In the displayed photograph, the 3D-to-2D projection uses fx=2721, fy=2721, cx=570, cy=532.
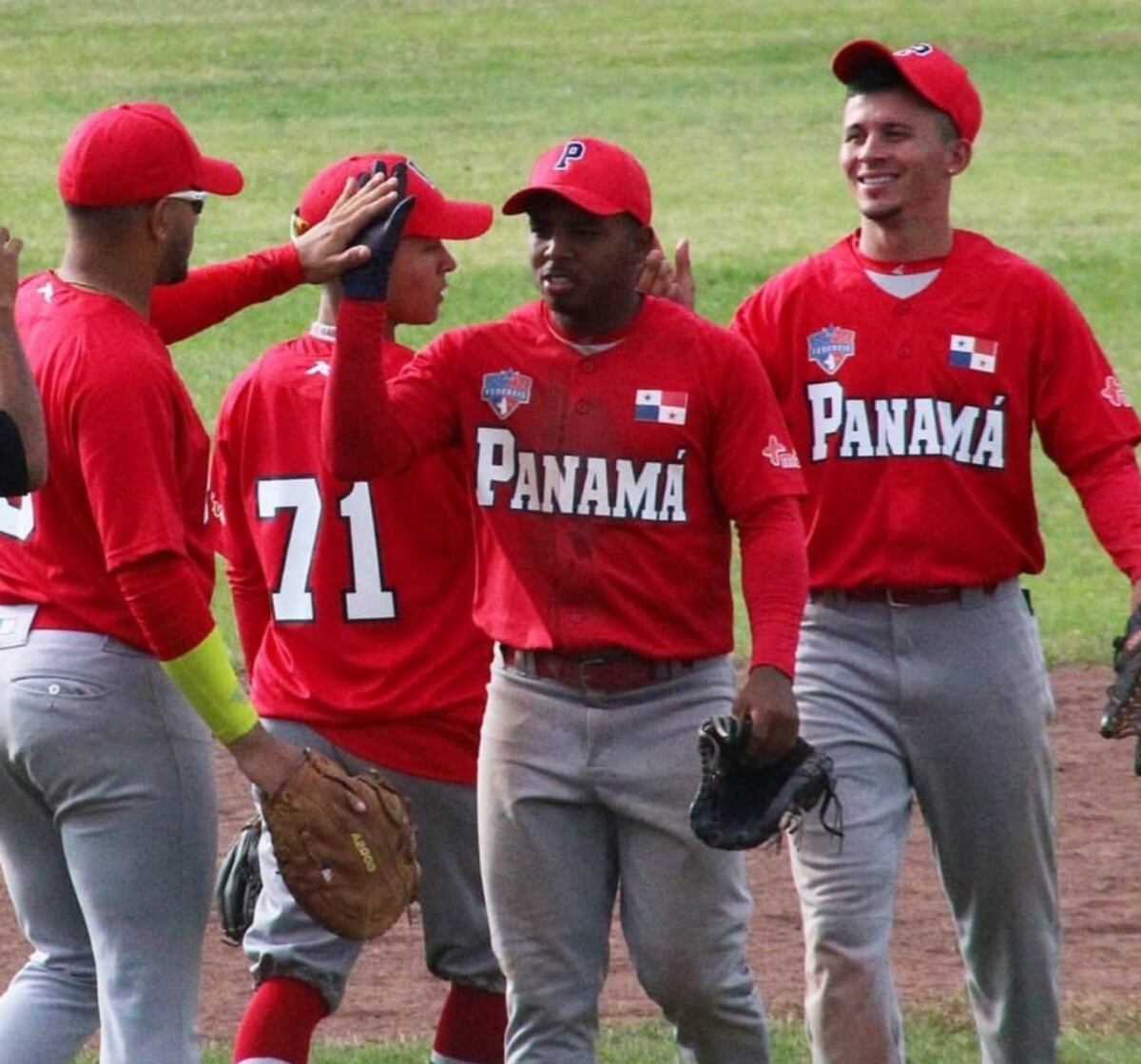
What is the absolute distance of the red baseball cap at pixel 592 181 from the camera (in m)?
4.86

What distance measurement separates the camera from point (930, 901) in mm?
7551

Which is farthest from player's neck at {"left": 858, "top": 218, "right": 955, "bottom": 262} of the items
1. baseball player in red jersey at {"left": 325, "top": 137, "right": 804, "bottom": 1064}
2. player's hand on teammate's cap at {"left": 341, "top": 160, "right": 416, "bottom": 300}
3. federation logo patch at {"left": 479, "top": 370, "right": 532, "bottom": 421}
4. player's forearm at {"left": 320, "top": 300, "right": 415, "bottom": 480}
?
player's forearm at {"left": 320, "top": 300, "right": 415, "bottom": 480}

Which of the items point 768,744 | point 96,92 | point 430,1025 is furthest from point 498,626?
point 96,92

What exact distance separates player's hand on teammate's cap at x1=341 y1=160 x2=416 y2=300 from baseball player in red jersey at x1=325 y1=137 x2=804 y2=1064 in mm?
12

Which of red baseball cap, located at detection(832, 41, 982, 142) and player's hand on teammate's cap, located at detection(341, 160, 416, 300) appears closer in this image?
player's hand on teammate's cap, located at detection(341, 160, 416, 300)

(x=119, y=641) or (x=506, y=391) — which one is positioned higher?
(x=506, y=391)

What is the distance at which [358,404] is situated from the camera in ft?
15.8

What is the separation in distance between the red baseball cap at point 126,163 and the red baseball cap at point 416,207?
1.91 feet

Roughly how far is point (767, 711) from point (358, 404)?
90 cm

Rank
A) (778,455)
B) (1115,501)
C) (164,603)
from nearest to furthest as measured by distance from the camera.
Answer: (164,603) < (778,455) < (1115,501)

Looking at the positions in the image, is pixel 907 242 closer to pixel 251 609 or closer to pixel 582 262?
pixel 582 262

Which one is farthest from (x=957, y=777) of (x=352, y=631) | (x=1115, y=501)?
(x=352, y=631)

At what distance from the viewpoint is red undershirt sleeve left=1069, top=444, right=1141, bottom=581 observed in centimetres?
523

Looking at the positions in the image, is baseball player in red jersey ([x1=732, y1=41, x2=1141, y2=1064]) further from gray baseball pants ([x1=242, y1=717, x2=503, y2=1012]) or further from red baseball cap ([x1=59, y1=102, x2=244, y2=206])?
red baseball cap ([x1=59, y1=102, x2=244, y2=206])
